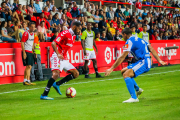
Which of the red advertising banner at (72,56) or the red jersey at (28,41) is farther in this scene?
the red advertising banner at (72,56)

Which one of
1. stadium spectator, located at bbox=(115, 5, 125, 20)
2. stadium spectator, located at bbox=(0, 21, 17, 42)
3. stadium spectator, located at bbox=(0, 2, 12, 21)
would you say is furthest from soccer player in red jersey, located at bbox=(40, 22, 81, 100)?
stadium spectator, located at bbox=(115, 5, 125, 20)

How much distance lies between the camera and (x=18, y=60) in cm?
1288

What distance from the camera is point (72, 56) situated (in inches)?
599

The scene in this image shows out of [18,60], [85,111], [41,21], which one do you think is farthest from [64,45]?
[41,21]

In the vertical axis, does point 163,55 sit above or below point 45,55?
below

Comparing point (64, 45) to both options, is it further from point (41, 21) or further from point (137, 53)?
point (41, 21)

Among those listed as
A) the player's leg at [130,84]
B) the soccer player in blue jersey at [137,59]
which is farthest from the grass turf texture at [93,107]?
the soccer player in blue jersey at [137,59]

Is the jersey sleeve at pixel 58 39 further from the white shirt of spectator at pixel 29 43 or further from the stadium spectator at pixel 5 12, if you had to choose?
the stadium spectator at pixel 5 12

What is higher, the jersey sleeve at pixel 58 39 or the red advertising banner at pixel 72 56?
the jersey sleeve at pixel 58 39

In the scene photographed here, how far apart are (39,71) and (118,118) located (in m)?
8.24

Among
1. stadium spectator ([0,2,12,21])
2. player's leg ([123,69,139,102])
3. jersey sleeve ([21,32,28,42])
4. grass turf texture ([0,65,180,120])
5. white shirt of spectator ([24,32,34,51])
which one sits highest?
stadium spectator ([0,2,12,21])

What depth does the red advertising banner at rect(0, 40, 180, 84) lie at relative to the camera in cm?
1238

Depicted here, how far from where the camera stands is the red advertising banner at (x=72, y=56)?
12383 millimetres

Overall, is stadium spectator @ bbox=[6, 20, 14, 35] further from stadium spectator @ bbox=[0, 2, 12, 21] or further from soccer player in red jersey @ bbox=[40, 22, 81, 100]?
soccer player in red jersey @ bbox=[40, 22, 81, 100]
